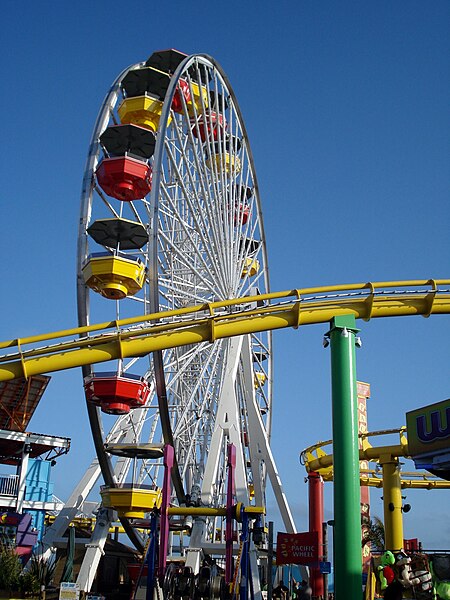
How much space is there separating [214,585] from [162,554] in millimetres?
2560

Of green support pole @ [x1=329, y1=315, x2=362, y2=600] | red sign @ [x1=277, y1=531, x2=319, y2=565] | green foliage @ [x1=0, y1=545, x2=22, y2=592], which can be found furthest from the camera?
green foliage @ [x1=0, y1=545, x2=22, y2=592]

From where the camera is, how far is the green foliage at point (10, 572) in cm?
1716

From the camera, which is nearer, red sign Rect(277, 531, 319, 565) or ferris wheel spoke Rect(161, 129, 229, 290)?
red sign Rect(277, 531, 319, 565)

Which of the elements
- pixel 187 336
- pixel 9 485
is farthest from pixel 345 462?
pixel 9 485

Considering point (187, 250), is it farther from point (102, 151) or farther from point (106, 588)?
point (106, 588)

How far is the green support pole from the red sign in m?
4.64

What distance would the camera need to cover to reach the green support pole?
478 inches

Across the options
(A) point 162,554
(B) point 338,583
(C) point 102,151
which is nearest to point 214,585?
(A) point 162,554

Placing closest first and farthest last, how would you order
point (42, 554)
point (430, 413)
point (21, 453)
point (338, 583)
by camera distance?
point (338, 583) → point (430, 413) → point (42, 554) → point (21, 453)

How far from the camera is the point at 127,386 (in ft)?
63.0

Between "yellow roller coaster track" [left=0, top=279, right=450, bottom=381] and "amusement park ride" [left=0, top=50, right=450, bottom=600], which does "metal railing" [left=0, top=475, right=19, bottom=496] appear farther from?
"yellow roller coaster track" [left=0, top=279, right=450, bottom=381]

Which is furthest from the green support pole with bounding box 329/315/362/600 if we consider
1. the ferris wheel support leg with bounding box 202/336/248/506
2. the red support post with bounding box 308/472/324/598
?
the red support post with bounding box 308/472/324/598

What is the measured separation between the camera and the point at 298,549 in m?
17.1

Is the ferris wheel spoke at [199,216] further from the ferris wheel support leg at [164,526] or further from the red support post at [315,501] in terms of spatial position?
the red support post at [315,501]
